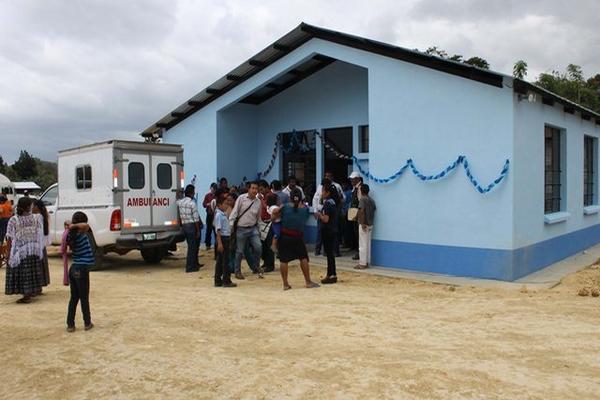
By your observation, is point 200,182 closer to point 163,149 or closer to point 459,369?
point 163,149

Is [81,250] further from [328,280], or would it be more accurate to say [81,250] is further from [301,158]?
[301,158]

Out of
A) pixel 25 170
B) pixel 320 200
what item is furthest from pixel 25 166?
pixel 320 200

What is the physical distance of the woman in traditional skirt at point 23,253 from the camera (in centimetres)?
786

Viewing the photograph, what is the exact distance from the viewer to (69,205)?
11703 millimetres

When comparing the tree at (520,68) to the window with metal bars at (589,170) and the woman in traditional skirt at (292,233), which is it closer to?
the window with metal bars at (589,170)

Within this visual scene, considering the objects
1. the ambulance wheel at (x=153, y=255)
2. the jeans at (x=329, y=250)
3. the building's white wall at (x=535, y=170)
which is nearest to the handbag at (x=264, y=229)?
the jeans at (x=329, y=250)

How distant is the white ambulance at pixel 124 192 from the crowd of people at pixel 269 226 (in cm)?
65

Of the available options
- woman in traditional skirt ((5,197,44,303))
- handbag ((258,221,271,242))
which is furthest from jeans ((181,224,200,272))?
woman in traditional skirt ((5,197,44,303))

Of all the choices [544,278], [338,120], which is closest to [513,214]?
[544,278]

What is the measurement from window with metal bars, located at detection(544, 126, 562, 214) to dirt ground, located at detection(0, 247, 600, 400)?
2755mm

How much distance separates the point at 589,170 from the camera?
13.8 m

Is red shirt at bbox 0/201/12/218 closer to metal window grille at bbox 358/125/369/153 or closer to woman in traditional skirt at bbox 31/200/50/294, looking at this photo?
woman in traditional skirt at bbox 31/200/50/294

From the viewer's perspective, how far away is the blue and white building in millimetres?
9055

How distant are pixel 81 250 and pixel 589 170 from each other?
12.4m
